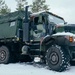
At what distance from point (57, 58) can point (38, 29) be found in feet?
6.97

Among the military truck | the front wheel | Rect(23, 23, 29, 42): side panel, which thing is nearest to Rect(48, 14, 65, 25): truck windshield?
the military truck

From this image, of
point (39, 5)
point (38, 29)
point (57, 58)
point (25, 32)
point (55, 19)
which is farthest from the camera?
point (39, 5)

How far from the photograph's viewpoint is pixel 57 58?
9070 mm

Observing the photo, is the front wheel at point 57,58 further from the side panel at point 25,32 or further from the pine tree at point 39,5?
the pine tree at point 39,5

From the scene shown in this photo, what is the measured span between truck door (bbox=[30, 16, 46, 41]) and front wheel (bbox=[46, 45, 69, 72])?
1.23m

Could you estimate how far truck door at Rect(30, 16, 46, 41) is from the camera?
10352 mm

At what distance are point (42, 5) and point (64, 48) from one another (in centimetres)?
3244

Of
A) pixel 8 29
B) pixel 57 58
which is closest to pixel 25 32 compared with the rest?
pixel 8 29

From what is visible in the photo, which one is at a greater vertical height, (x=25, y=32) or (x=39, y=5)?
(x=39, y=5)

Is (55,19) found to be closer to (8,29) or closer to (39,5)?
(8,29)

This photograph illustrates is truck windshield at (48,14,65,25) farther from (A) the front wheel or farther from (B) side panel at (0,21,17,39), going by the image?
(B) side panel at (0,21,17,39)

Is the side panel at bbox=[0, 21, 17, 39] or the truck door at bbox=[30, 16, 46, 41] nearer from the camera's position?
the truck door at bbox=[30, 16, 46, 41]

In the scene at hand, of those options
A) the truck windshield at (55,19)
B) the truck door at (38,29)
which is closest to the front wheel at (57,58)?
the truck door at (38,29)

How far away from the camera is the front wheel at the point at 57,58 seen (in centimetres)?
884
